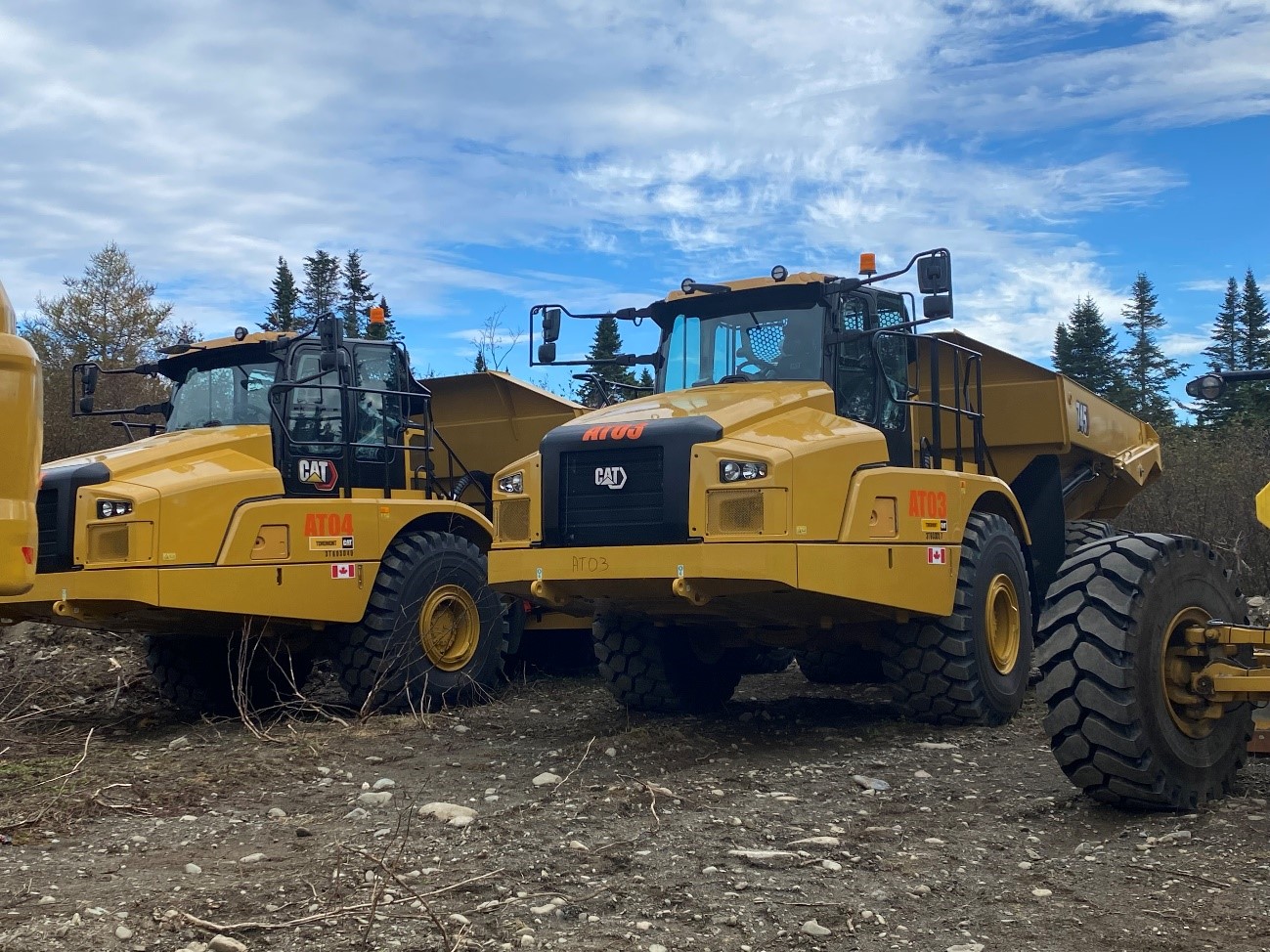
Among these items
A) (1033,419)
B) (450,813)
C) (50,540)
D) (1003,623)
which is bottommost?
(450,813)

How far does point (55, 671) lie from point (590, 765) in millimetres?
6338

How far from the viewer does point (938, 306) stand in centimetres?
726

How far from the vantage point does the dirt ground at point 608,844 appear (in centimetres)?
405

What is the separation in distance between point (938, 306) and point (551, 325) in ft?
8.45

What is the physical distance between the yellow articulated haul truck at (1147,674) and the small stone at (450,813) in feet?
7.99

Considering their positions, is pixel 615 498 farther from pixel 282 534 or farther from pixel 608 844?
pixel 282 534

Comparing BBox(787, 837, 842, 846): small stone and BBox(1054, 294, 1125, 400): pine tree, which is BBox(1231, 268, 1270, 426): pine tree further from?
BBox(787, 837, 842, 846): small stone

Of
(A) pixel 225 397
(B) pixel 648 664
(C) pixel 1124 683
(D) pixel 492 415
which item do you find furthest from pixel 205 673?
(C) pixel 1124 683

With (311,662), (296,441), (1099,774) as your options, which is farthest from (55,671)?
(1099,774)

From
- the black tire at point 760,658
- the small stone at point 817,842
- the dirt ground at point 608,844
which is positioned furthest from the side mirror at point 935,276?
the small stone at point 817,842

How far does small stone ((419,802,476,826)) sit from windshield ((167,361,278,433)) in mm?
4041

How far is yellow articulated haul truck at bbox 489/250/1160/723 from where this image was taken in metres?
6.91

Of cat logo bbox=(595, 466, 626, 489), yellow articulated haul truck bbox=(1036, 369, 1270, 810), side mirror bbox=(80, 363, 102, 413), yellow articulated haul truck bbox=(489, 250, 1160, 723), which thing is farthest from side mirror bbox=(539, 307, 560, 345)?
yellow articulated haul truck bbox=(1036, 369, 1270, 810)

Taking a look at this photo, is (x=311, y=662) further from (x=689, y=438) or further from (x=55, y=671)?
(x=689, y=438)
